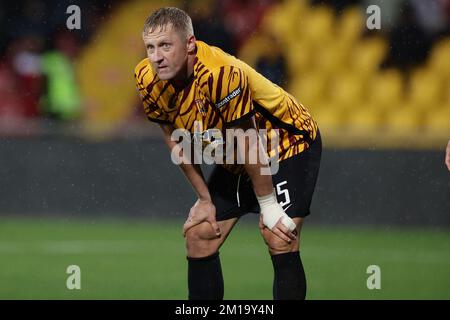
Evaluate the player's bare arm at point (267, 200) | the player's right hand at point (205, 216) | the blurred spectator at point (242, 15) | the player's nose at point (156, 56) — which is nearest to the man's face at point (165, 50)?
the player's nose at point (156, 56)

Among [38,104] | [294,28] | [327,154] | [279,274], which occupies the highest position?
[294,28]

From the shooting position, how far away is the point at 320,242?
10.3 metres

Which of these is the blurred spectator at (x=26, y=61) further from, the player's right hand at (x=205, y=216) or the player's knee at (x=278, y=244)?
the player's knee at (x=278, y=244)

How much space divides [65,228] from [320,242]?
8.84 feet

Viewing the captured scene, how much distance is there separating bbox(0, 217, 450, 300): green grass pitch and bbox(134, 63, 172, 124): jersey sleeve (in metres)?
1.93

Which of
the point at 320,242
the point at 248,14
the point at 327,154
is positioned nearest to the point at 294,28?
the point at 248,14

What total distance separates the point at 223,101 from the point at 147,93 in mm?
488

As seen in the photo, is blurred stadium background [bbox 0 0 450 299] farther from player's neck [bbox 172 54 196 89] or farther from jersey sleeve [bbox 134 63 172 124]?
player's neck [bbox 172 54 196 89]

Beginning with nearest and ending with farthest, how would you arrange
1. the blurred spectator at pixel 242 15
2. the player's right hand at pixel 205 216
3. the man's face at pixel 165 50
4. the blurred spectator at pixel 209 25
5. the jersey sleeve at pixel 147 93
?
the man's face at pixel 165 50 < the jersey sleeve at pixel 147 93 < the player's right hand at pixel 205 216 < the blurred spectator at pixel 209 25 < the blurred spectator at pixel 242 15

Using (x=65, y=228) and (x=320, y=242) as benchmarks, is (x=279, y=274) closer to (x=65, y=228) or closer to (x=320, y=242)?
(x=320, y=242)

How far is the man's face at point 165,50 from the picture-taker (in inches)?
201

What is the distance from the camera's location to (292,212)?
5.55 metres

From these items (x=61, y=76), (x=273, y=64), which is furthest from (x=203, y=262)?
(x=61, y=76)

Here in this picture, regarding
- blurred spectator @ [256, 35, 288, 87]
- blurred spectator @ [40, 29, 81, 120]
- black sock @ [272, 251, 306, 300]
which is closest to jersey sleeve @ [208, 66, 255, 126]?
black sock @ [272, 251, 306, 300]
